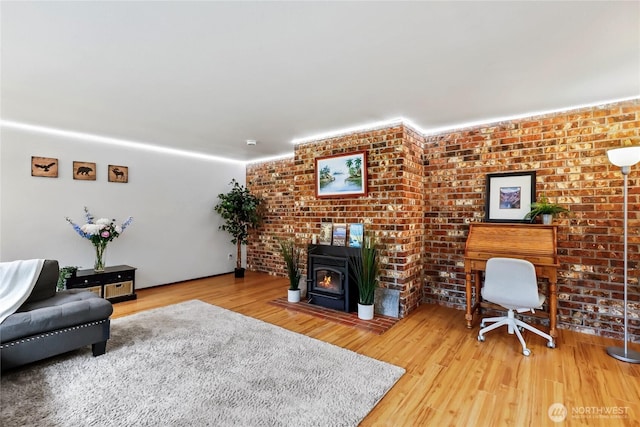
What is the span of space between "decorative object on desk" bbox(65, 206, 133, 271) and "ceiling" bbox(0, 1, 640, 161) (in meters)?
1.44

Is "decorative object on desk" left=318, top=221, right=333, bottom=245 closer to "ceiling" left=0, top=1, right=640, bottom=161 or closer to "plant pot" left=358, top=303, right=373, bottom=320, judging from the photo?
"plant pot" left=358, top=303, right=373, bottom=320

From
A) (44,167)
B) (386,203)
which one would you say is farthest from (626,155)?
(44,167)

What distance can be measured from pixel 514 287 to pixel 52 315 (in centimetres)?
396

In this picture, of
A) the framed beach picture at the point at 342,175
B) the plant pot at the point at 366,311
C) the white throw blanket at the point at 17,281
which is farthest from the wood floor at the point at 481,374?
the framed beach picture at the point at 342,175

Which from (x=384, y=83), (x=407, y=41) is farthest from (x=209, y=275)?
(x=407, y=41)

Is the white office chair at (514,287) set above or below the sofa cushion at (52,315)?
above

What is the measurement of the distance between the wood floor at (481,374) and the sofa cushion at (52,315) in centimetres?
97

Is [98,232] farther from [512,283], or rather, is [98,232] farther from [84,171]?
[512,283]

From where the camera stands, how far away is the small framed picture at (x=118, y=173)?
453 centimetres

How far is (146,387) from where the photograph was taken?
2027 mm

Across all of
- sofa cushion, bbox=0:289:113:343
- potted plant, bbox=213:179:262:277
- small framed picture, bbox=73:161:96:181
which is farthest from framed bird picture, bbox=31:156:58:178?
potted plant, bbox=213:179:262:277

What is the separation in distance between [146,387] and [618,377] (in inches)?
138

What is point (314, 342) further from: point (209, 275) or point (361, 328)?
point (209, 275)

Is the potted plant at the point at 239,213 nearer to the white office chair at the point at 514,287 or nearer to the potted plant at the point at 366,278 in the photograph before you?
the potted plant at the point at 366,278
